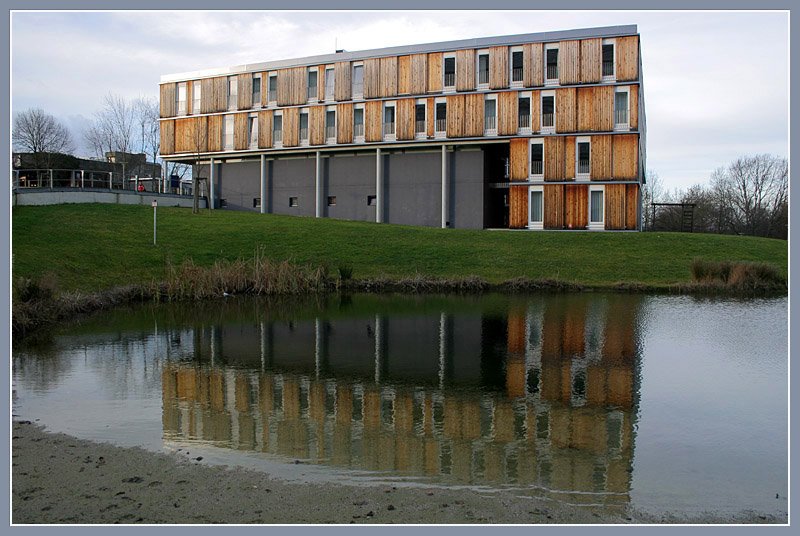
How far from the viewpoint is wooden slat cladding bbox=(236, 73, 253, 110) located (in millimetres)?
53531

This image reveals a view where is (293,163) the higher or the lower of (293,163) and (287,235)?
the higher

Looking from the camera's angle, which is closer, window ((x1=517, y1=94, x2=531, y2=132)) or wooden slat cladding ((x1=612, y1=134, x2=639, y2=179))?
wooden slat cladding ((x1=612, y1=134, x2=639, y2=179))

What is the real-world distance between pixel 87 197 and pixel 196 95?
17.0 m

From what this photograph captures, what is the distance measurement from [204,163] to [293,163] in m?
8.59

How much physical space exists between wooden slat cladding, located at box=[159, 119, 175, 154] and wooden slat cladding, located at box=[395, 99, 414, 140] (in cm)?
1921

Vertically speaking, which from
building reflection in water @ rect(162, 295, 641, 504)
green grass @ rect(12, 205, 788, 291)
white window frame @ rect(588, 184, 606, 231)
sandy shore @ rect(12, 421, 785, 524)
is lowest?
sandy shore @ rect(12, 421, 785, 524)

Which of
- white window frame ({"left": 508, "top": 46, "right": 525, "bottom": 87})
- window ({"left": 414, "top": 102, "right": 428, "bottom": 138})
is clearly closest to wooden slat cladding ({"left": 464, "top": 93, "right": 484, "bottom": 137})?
white window frame ({"left": 508, "top": 46, "right": 525, "bottom": 87})

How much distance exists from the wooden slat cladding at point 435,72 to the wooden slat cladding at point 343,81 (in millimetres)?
5959

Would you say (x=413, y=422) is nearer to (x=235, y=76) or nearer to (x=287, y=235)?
(x=287, y=235)

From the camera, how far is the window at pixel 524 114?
45.3 metres

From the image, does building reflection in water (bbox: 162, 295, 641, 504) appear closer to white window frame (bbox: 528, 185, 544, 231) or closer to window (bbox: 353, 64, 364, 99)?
white window frame (bbox: 528, 185, 544, 231)

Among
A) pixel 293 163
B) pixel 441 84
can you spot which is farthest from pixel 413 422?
pixel 293 163

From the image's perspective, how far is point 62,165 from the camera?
55344 millimetres

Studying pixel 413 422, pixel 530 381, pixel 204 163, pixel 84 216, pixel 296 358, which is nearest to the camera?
pixel 413 422
